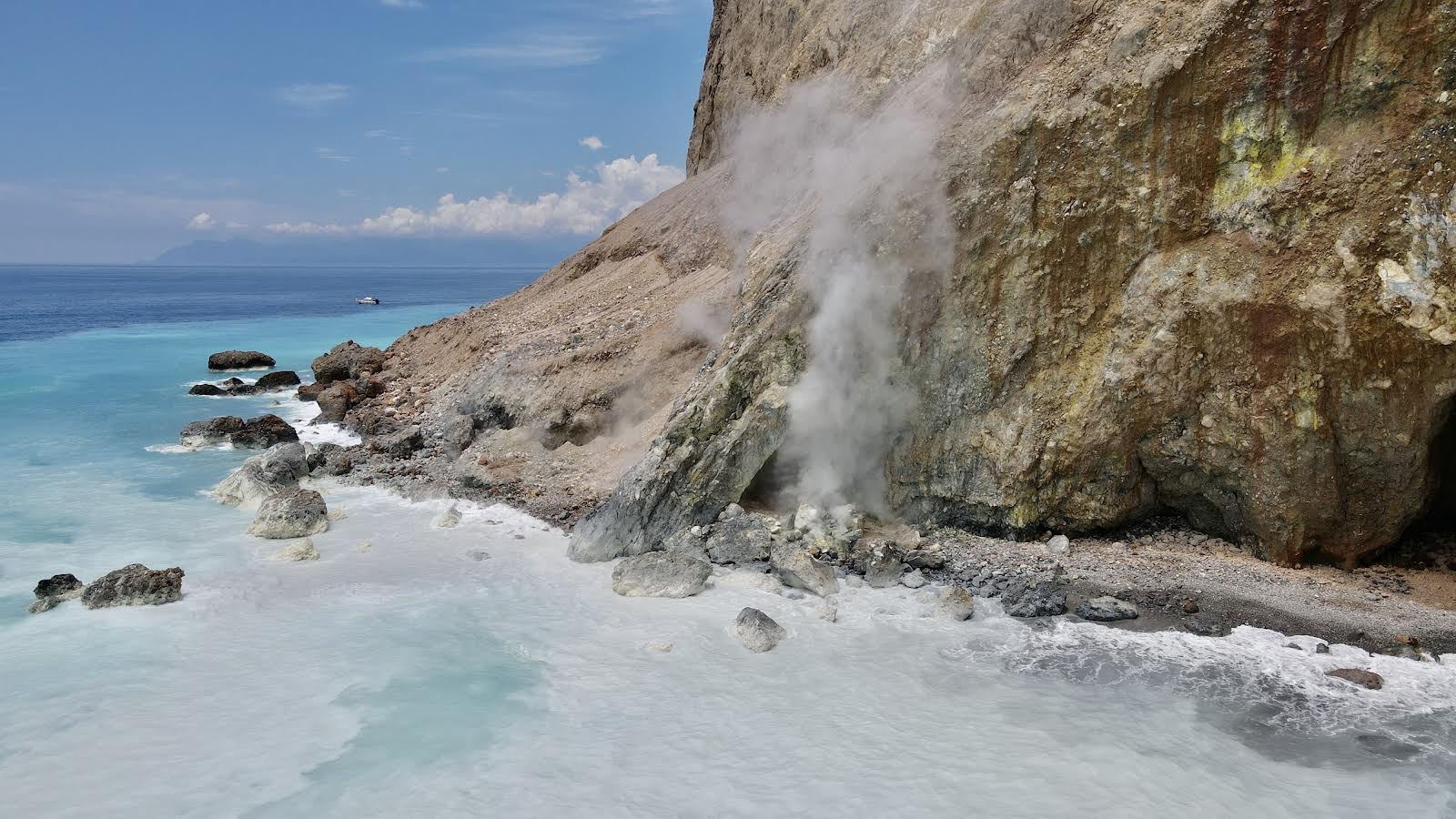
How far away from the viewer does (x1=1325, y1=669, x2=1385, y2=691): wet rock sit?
10.9 metres

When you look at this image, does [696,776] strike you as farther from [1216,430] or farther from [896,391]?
[1216,430]

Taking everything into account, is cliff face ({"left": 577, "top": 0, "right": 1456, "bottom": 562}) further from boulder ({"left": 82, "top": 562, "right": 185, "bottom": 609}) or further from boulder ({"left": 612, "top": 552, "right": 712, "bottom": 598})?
boulder ({"left": 82, "top": 562, "right": 185, "bottom": 609})

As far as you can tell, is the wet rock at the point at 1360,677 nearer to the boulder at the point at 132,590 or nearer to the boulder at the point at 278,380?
the boulder at the point at 132,590

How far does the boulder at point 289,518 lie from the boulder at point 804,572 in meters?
9.20

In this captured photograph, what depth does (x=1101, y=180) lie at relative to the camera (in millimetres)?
13961

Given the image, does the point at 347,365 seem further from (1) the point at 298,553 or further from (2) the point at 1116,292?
(2) the point at 1116,292

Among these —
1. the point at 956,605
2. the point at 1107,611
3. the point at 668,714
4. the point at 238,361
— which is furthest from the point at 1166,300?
the point at 238,361

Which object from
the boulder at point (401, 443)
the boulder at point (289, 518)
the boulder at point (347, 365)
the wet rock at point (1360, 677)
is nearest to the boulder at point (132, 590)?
the boulder at point (289, 518)

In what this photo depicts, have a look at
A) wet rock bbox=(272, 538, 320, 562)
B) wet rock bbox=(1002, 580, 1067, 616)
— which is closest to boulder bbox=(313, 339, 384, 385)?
wet rock bbox=(272, 538, 320, 562)

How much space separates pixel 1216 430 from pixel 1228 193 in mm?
3457

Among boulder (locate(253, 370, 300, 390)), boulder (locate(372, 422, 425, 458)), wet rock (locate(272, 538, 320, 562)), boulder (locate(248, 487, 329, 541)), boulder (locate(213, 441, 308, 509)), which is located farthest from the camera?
boulder (locate(253, 370, 300, 390))

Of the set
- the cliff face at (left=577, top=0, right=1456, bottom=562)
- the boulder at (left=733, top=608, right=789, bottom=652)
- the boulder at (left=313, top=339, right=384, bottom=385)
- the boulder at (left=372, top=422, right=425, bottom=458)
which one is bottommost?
the boulder at (left=733, top=608, right=789, bottom=652)

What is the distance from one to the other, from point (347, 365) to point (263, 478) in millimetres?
13725

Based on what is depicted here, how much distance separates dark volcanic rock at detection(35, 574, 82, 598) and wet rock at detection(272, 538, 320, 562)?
9.51 ft
